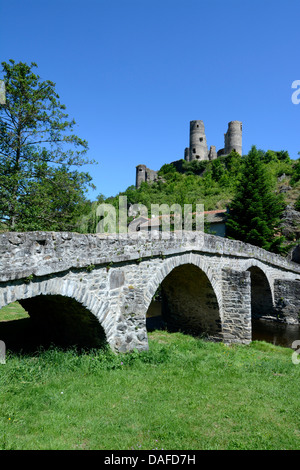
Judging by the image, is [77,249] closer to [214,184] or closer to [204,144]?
[214,184]

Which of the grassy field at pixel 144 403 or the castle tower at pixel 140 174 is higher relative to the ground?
the castle tower at pixel 140 174

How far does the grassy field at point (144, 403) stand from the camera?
4.25m

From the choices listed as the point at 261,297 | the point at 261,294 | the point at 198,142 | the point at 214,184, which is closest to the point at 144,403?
the point at 261,294

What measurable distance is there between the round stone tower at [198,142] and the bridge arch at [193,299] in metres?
47.8

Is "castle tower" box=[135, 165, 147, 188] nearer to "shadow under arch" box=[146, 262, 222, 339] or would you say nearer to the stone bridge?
the stone bridge

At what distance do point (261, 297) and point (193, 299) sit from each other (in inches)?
324

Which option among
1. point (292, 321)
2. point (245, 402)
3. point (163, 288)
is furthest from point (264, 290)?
point (245, 402)

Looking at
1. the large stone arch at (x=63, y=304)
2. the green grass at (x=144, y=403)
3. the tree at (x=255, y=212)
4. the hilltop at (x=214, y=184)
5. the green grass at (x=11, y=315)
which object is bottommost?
the green grass at (x=144, y=403)

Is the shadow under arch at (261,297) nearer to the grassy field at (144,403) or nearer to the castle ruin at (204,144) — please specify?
the grassy field at (144,403)

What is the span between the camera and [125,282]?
7871 millimetres

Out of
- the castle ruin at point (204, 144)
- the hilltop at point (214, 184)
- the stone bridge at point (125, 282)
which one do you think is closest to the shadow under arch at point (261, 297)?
the stone bridge at point (125, 282)

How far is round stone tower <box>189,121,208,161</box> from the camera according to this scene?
5747cm
